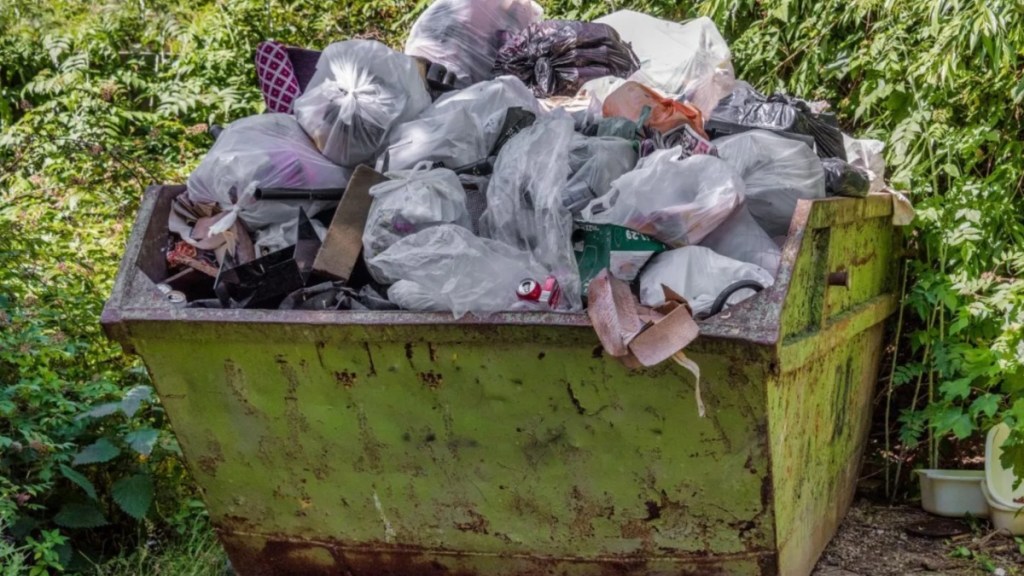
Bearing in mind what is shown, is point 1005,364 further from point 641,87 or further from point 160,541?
point 160,541

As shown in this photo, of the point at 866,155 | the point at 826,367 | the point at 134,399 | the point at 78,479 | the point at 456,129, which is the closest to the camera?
the point at 826,367

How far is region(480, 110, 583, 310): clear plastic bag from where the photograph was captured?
7.95 feet

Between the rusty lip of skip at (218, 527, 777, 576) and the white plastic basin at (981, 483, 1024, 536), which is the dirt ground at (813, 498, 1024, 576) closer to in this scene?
the white plastic basin at (981, 483, 1024, 536)

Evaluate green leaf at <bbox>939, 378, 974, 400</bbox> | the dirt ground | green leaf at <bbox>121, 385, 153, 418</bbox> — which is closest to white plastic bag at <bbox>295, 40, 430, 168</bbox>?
green leaf at <bbox>121, 385, 153, 418</bbox>

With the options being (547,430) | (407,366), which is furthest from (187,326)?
(547,430)

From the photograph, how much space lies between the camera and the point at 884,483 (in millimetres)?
4020

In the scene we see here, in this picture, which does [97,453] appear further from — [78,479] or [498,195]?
[498,195]

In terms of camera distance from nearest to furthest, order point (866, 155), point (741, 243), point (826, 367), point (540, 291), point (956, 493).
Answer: point (540, 291)
point (741, 243)
point (826, 367)
point (866, 155)
point (956, 493)

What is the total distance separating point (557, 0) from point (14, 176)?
3.20 m

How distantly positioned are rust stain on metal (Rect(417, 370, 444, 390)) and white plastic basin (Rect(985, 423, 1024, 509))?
6.95 feet

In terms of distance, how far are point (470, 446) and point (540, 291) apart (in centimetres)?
41

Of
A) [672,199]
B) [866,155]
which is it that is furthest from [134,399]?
[866,155]

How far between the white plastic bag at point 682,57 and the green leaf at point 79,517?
219 cm

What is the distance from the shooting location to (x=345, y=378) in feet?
8.07
